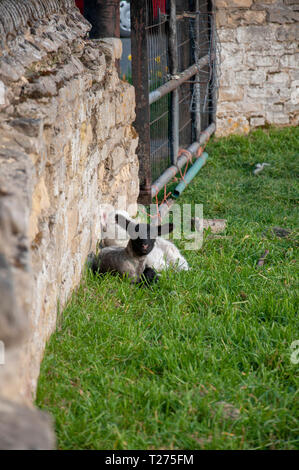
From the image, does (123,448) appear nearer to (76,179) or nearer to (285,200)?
(76,179)

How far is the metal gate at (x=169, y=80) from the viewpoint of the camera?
5043 millimetres

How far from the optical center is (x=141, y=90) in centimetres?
505

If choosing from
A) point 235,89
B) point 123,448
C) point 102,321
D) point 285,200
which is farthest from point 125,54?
point 123,448

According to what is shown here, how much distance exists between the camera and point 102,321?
2994mm

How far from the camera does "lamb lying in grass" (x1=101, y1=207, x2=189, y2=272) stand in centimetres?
384

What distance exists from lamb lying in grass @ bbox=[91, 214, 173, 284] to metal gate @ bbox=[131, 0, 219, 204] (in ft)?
5.22

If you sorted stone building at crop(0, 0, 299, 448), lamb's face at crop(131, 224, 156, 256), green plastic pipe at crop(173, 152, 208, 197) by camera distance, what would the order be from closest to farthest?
stone building at crop(0, 0, 299, 448) → lamb's face at crop(131, 224, 156, 256) → green plastic pipe at crop(173, 152, 208, 197)

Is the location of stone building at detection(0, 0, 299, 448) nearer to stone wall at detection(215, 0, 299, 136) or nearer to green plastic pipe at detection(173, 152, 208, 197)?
green plastic pipe at detection(173, 152, 208, 197)

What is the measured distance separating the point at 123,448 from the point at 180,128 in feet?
17.1

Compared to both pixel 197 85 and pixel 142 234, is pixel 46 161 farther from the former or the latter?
pixel 197 85

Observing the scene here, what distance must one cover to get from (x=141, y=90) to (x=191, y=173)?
153 cm

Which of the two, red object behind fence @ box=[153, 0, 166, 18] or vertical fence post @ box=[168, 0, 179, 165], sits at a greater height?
red object behind fence @ box=[153, 0, 166, 18]

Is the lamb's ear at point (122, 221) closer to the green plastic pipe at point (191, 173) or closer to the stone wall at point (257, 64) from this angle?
the green plastic pipe at point (191, 173)

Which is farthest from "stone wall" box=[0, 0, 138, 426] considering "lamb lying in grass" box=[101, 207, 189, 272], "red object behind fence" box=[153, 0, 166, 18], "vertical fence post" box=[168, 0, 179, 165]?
"vertical fence post" box=[168, 0, 179, 165]
